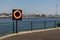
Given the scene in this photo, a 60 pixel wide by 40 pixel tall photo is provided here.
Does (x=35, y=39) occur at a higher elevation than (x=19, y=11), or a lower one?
lower

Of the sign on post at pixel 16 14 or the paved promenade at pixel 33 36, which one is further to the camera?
the sign on post at pixel 16 14

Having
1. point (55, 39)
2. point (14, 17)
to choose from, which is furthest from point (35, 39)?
point (14, 17)

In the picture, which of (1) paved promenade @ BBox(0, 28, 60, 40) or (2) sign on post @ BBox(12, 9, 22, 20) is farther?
(2) sign on post @ BBox(12, 9, 22, 20)

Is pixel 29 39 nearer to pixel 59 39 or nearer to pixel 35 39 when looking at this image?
pixel 35 39

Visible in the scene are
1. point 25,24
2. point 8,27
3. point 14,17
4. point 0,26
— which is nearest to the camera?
point 14,17

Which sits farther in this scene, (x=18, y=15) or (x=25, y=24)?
(x=25, y=24)

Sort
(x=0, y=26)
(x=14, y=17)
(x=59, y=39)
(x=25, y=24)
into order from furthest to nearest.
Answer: (x=25, y=24) < (x=0, y=26) < (x=14, y=17) < (x=59, y=39)

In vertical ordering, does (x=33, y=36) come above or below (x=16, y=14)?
below

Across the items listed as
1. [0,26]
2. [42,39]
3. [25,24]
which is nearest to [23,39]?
[42,39]

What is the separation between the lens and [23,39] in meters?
14.6

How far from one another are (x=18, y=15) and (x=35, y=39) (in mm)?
5190

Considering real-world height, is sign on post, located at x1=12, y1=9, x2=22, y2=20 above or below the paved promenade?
above

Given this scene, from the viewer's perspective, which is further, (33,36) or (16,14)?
(16,14)

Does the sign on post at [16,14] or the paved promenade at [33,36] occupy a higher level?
the sign on post at [16,14]
